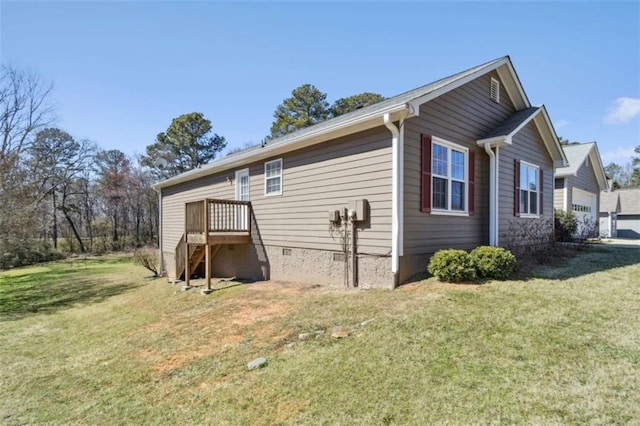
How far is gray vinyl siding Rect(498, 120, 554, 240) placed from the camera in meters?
9.16

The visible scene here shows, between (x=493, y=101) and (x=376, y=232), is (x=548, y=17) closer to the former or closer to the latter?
(x=493, y=101)

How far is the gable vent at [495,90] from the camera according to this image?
9.53m

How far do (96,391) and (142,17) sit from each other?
9.35 metres

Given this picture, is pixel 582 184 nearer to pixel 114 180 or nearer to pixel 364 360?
pixel 364 360

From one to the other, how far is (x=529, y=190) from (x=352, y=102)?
2105cm

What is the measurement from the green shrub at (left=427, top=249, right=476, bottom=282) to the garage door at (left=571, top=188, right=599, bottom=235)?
43.1 ft

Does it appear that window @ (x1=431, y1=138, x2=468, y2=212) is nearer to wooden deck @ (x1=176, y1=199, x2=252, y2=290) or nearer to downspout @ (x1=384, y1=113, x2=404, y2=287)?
downspout @ (x1=384, y1=113, x2=404, y2=287)

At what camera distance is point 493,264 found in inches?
262

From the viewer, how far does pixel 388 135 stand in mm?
6902

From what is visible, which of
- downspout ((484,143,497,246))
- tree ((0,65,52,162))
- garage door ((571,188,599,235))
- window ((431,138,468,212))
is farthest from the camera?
tree ((0,65,52,162))

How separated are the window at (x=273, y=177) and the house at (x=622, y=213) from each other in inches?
873

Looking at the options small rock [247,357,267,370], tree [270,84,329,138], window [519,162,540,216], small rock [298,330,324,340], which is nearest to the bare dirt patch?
small rock [298,330,324,340]

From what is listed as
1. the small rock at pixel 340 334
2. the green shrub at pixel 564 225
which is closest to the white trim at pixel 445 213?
the small rock at pixel 340 334

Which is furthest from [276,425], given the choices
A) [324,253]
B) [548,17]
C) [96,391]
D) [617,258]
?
[548,17]
